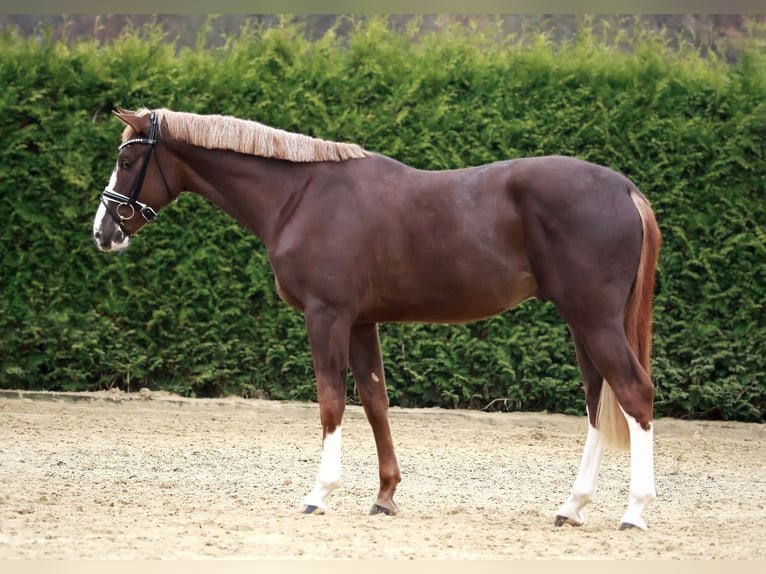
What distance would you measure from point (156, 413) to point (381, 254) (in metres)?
4.28

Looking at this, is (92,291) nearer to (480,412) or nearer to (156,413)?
(156,413)

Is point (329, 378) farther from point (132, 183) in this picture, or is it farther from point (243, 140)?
point (132, 183)

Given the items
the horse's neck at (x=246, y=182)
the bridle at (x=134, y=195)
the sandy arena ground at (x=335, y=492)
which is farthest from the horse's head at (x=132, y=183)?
the sandy arena ground at (x=335, y=492)

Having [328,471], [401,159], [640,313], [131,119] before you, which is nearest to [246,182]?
[131,119]

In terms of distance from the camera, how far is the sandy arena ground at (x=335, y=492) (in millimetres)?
4602

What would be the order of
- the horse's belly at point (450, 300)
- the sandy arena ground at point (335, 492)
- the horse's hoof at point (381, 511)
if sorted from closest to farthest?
the sandy arena ground at point (335, 492), the horse's belly at point (450, 300), the horse's hoof at point (381, 511)

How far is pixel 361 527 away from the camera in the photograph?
16.6 feet

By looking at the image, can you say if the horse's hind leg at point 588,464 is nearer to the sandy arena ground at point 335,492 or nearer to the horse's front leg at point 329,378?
the sandy arena ground at point 335,492

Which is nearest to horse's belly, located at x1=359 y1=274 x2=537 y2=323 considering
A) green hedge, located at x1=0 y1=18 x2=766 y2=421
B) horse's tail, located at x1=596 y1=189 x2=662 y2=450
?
horse's tail, located at x1=596 y1=189 x2=662 y2=450

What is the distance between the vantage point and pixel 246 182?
5.71 metres

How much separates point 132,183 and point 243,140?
0.68m

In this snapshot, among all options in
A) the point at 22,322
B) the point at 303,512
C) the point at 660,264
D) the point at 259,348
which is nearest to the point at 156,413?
the point at 259,348

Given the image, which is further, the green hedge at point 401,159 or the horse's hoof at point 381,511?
the green hedge at point 401,159

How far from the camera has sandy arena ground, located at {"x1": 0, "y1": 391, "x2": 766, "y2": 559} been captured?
4.60m
